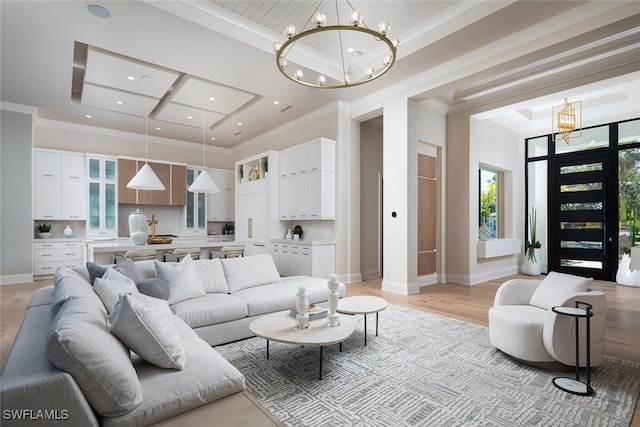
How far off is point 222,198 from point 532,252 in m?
8.05

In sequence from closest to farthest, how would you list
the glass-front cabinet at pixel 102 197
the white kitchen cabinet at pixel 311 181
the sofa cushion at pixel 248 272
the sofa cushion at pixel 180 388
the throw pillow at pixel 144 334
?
the sofa cushion at pixel 180 388 → the throw pillow at pixel 144 334 → the sofa cushion at pixel 248 272 → the white kitchen cabinet at pixel 311 181 → the glass-front cabinet at pixel 102 197

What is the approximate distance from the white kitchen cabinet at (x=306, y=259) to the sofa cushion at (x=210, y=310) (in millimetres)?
2547

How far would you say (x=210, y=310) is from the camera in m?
2.96

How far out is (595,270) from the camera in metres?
Result: 6.48

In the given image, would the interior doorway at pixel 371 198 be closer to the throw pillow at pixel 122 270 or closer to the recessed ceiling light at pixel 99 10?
the throw pillow at pixel 122 270

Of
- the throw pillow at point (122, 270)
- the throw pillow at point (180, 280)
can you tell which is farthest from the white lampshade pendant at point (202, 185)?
the throw pillow at point (122, 270)

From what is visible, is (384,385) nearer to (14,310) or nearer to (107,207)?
(14,310)

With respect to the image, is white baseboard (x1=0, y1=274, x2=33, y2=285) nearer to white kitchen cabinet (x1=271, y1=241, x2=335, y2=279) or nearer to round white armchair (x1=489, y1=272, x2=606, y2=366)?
white kitchen cabinet (x1=271, y1=241, x2=335, y2=279)

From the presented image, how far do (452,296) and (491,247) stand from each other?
1880 mm

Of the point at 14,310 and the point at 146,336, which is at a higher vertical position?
the point at 146,336

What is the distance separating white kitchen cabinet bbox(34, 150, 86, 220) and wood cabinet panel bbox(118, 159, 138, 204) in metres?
0.69

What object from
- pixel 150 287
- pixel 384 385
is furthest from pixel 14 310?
pixel 384 385

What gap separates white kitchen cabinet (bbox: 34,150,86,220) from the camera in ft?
21.7

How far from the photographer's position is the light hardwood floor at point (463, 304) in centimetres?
318
